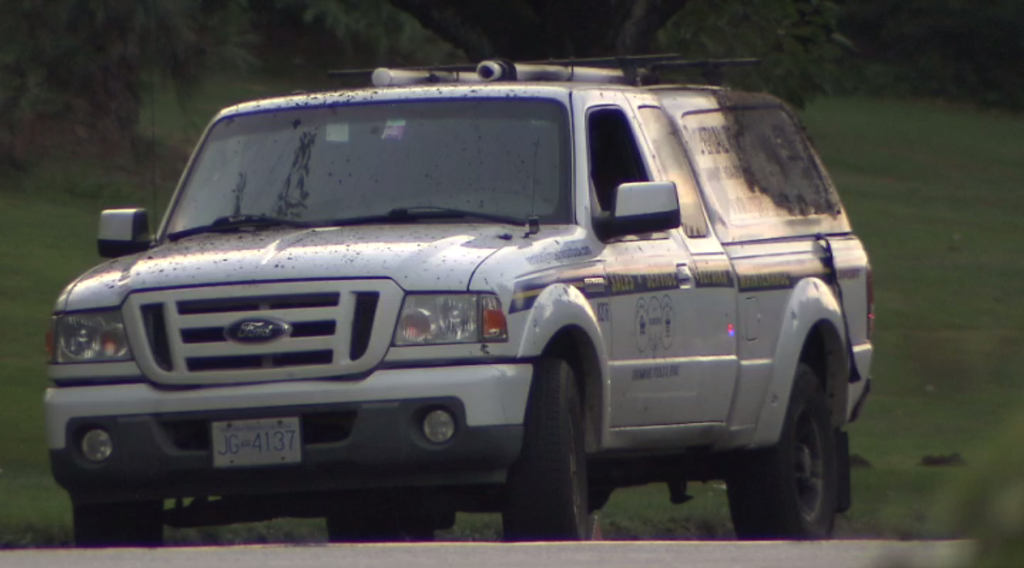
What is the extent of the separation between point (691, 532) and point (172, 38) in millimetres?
4413

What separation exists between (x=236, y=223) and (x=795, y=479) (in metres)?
2.74

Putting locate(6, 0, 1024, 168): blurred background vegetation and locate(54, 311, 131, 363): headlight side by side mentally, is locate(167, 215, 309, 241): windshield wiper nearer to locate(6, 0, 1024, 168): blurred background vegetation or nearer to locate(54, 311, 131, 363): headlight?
locate(54, 311, 131, 363): headlight

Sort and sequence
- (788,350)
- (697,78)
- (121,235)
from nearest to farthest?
(121,235) < (788,350) < (697,78)

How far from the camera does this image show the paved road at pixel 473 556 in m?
5.08

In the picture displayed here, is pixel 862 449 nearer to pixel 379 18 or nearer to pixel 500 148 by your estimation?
pixel 500 148

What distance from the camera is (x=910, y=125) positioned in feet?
144

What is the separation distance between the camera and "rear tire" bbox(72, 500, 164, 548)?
641 cm

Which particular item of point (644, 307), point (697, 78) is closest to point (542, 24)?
point (697, 78)

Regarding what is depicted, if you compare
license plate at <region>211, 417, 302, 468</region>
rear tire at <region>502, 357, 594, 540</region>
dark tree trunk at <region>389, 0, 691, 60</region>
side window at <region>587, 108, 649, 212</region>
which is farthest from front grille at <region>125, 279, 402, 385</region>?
dark tree trunk at <region>389, 0, 691, 60</region>

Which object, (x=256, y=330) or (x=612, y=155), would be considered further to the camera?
(x=612, y=155)

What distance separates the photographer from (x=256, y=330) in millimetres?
5957

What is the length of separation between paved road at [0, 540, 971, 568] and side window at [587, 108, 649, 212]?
2.03 m

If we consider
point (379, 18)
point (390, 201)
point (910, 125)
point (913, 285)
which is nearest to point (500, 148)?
point (390, 201)

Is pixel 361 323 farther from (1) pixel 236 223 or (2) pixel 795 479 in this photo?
(2) pixel 795 479
